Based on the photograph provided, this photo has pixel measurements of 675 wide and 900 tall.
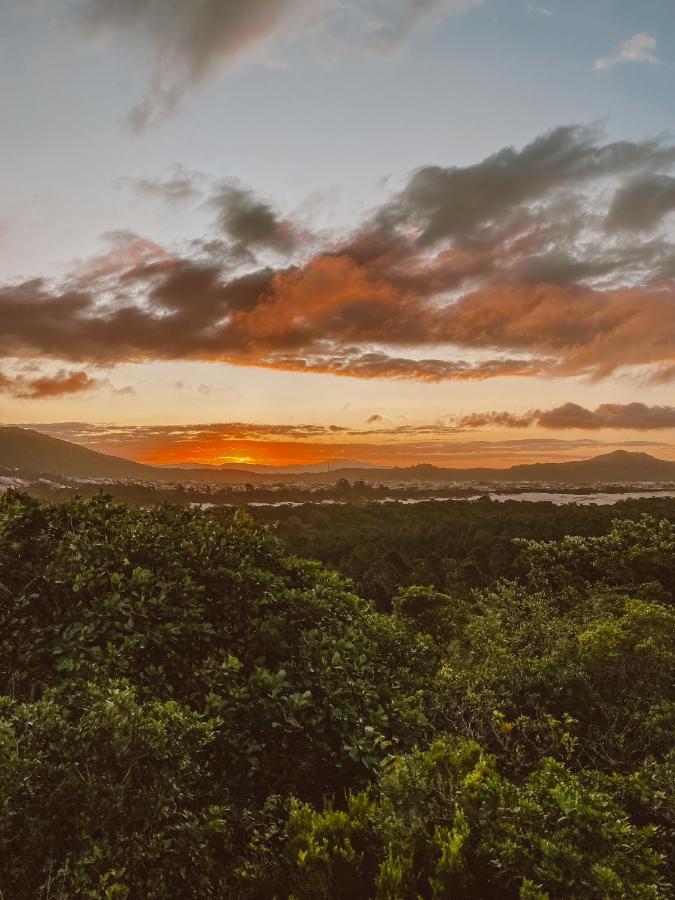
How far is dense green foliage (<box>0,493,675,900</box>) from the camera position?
6.21m

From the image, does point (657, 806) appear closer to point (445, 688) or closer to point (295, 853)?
point (445, 688)

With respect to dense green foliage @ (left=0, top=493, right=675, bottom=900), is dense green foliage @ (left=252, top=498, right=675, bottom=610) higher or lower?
lower

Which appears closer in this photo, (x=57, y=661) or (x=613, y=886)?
(x=613, y=886)

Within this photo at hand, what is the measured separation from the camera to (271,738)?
8.89m

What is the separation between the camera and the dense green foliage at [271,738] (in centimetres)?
621

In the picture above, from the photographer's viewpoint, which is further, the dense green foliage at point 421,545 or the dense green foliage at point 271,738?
the dense green foliage at point 421,545

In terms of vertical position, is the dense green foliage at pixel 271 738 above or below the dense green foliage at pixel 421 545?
above

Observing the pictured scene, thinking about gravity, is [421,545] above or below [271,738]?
below

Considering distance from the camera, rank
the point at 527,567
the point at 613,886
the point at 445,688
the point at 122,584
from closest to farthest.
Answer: the point at 613,886
the point at 122,584
the point at 445,688
the point at 527,567

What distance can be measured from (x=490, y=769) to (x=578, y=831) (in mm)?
1408

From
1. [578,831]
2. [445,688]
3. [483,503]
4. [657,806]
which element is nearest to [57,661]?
[578,831]

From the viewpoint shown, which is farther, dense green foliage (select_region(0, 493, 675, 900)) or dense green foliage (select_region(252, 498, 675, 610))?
dense green foliage (select_region(252, 498, 675, 610))

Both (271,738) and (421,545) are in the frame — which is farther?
(421,545)

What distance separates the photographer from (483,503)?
99.1m
